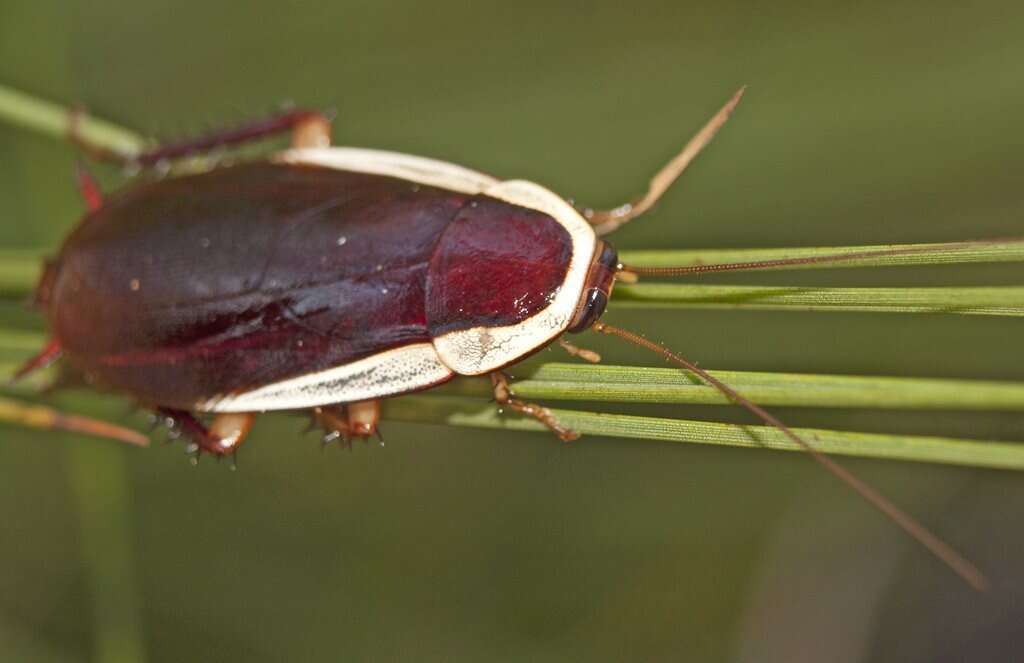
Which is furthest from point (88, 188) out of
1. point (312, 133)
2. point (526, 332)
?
point (526, 332)

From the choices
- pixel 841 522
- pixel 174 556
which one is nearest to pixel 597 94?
pixel 841 522

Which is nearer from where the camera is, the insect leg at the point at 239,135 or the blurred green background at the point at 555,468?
the insect leg at the point at 239,135

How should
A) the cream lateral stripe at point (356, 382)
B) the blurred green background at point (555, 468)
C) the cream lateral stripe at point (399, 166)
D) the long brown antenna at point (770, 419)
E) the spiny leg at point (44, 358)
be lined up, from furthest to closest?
the blurred green background at point (555, 468) < the spiny leg at point (44, 358) < the cream lateral stripe at point (399, 166) < the cream lateral stripe at point (356, 382) < the long brown antenna at point (770, 419)

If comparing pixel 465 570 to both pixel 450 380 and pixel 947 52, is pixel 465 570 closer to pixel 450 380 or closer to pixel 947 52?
pixel 450 380

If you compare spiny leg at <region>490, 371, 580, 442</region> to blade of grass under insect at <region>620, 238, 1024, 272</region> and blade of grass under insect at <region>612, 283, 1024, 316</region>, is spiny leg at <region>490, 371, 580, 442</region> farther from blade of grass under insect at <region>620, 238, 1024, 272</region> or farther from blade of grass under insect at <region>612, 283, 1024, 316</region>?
blade of grass under insect at <region>620, 238, 1024, 272</region>

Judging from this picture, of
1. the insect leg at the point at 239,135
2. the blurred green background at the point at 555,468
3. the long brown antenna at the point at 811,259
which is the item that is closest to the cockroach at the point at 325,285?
the long brown antenna at the point at 811,259

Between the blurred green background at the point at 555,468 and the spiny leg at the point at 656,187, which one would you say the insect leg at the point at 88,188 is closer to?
the blurred green background at the point at 555,468
